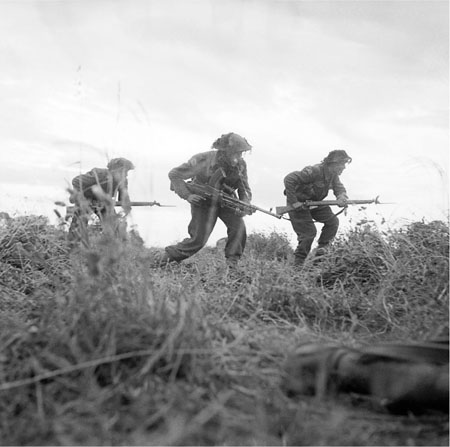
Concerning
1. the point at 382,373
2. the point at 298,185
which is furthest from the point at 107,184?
the point at 382,373

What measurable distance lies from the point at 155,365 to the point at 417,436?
3.47ft

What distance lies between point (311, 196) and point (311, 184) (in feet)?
0.57

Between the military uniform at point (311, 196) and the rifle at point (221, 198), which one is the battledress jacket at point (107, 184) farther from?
the military uniform at point (311, 196)

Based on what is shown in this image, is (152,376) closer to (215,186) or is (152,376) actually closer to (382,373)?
(382,373)

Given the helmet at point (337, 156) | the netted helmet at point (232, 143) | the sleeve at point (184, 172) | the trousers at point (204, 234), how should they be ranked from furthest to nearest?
the helmet at point (337, 156), the sleeve at point (184, 172), the trousers at point (204, 234), the netted helmet at point (232, 143)

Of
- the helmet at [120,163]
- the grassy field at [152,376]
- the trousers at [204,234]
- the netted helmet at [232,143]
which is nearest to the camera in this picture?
the grassy field at [152,376]

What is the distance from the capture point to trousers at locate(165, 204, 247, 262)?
23.1 ft

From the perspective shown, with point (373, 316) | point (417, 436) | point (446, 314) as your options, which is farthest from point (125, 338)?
point (373, 316)

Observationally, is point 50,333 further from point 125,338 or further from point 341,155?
point 341,155

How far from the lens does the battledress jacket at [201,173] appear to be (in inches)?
281

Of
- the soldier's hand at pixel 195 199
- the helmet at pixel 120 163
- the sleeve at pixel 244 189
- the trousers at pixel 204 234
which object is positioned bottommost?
the trousers at pixel 204 234

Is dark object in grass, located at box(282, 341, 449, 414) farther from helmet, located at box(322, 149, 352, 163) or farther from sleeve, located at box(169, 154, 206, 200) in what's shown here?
helmet, located at box(322, 149, 352, 163)

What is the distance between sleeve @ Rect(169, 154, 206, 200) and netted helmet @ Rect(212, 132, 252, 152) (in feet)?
1.08

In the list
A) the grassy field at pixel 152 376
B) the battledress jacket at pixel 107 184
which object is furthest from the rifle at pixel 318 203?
the grassy field at pixel 152 376
